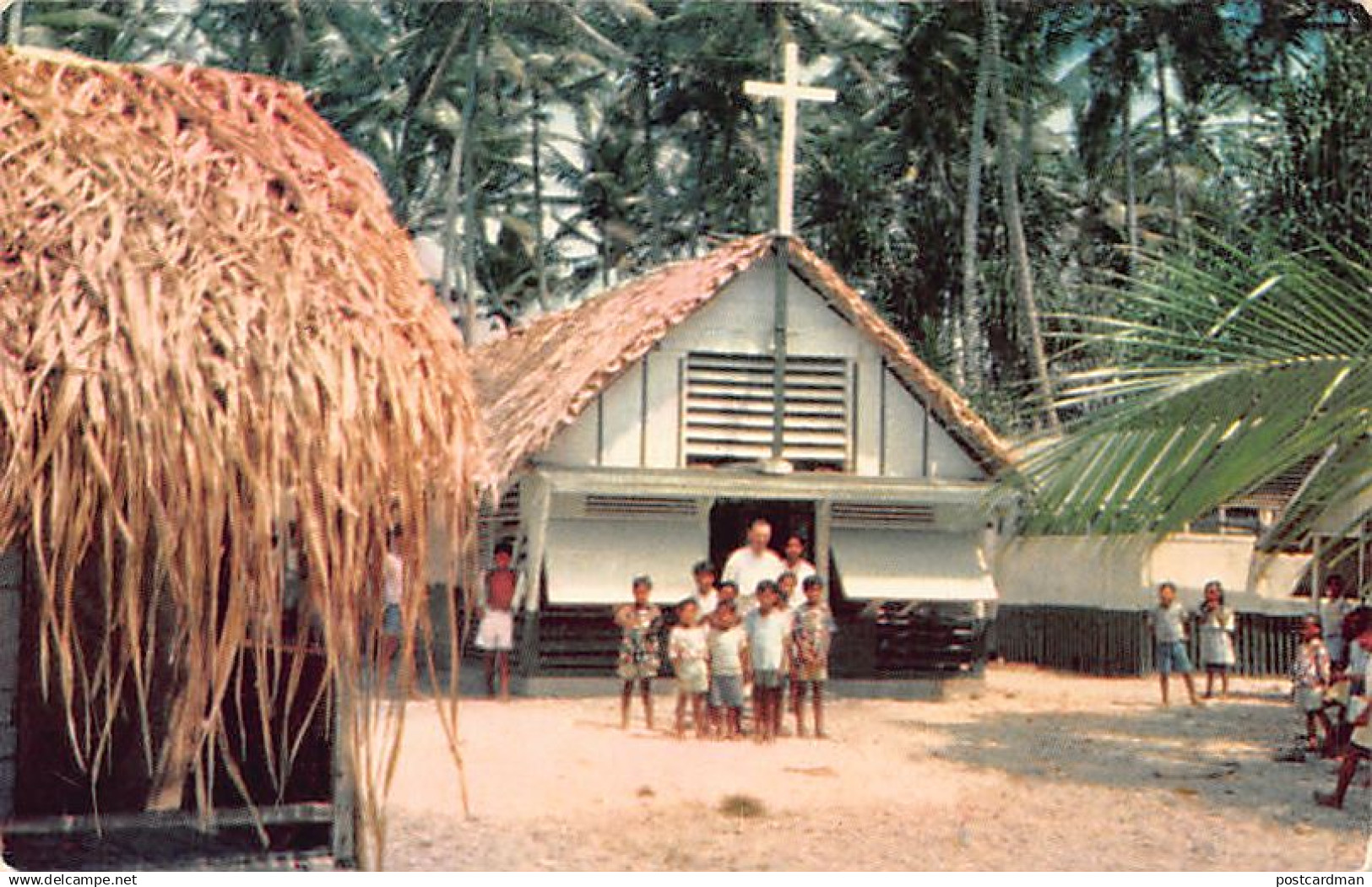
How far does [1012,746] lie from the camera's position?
1208 centimetres

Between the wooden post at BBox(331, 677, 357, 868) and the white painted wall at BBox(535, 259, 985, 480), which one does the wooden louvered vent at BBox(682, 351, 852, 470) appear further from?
the wooden post at BBox(331, 677, 357, 868)

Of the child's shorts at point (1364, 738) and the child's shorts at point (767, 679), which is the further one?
the child's shorts at point (767, 679)

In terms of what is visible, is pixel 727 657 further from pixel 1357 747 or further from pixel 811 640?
pixel 1357 747

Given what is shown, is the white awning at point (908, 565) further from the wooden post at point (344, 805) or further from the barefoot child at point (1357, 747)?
the wooden post at point (344, 805)

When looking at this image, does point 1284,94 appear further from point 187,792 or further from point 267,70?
point 267,70

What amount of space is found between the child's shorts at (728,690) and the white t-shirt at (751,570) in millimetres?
1136

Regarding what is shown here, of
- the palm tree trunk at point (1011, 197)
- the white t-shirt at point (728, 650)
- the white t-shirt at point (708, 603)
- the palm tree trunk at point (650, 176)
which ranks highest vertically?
the palm tree trunk at point (650, 176)

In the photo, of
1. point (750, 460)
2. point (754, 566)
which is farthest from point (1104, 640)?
point (754, 566)

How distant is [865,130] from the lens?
35156 mm

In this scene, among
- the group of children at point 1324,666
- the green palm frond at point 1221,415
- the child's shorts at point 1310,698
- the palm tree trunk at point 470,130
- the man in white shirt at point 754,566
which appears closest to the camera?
the green palm frond at point 1221,415

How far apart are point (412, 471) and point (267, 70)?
30648 mm

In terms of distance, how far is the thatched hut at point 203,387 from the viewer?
445cm

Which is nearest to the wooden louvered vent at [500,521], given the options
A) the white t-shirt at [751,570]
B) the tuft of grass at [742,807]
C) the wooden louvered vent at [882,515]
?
the white t-shirt at [751,570]

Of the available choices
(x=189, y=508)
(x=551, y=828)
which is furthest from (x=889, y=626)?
(x=189, y=508)
